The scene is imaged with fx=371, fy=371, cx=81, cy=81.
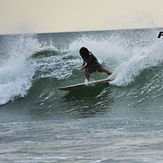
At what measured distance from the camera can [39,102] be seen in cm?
1123

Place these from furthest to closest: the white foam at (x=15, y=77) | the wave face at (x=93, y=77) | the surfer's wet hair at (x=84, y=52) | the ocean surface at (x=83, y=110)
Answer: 1. the white foam at (x=15, y=77)
2. the surfer's wet hair at (x=84, y=52)
3. the wave face at (x=93, y=77)
4. the ocean surface at (x=83, y=110)

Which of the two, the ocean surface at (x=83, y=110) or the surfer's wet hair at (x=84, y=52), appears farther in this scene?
the surfer's wet hair at (x=84, y=52)

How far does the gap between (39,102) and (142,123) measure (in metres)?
4.78

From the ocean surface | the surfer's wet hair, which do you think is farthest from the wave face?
the surfer's wet hair

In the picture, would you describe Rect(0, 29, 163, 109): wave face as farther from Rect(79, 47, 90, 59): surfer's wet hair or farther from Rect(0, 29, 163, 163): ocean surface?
Rect(79, 47, 90, 59): surfer's wet hair

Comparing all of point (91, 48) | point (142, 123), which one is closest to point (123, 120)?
point (142, 123)

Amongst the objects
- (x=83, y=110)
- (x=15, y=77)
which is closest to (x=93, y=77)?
(x=15, y=77)

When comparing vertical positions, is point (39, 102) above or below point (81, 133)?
above

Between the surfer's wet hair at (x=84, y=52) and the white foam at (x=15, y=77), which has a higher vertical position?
the white foam at (x=15, y=77)

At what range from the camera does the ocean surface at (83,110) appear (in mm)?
5332

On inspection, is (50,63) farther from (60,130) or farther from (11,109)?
(60,130)

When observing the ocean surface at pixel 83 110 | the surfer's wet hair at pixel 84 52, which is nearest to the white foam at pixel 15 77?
the ocean surface at pixel 83 110

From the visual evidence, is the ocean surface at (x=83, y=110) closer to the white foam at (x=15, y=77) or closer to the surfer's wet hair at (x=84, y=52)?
the white foam at (x=15, y=77)

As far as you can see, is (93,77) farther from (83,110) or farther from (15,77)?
(83,110)
